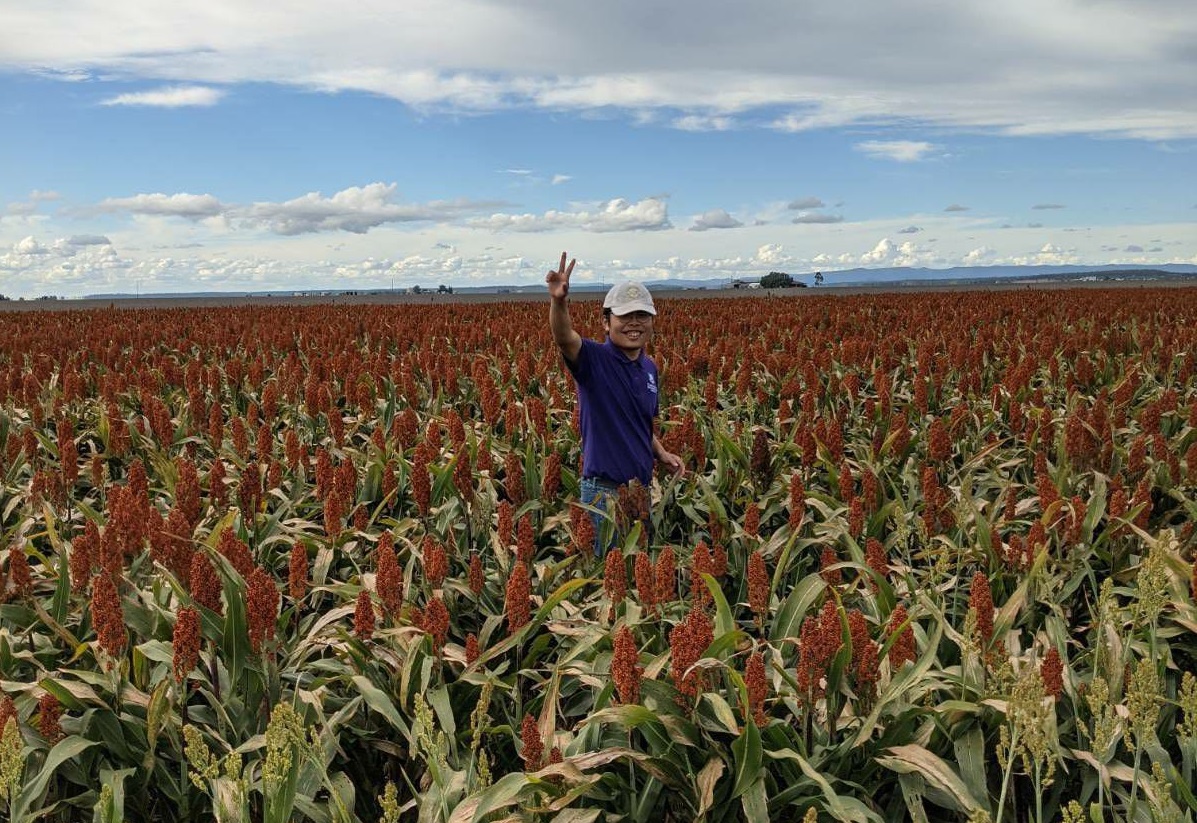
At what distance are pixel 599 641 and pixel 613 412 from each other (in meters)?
1.63

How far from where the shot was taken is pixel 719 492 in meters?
5.22

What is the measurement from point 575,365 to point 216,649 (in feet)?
6.75

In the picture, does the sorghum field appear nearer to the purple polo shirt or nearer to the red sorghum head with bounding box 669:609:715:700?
the red sorghum head with bounding box 669:609:715:700

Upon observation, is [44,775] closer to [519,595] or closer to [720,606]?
Answer: [519,595]

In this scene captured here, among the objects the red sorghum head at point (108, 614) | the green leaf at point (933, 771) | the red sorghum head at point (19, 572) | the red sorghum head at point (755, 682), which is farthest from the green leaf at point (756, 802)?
the red sorghum head at point (19, 572)

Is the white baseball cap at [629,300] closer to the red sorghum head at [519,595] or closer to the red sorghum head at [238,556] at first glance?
the red sorghum head at [519,595]

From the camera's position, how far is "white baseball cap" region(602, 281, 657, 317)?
4.45 meters

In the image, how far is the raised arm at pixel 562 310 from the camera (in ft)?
13.1

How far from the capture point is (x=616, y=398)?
4.54 m

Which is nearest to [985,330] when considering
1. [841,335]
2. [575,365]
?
[841,335]

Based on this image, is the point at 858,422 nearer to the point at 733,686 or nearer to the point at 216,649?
the point at 733,686

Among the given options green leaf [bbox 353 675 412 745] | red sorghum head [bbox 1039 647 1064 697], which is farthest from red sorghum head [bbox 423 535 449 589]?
red sorghum head [bbox 1039 647 1064 697]

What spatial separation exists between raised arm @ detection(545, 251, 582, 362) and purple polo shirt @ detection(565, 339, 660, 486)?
0.56ft

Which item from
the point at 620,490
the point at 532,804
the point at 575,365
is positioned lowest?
the point at 532,804
